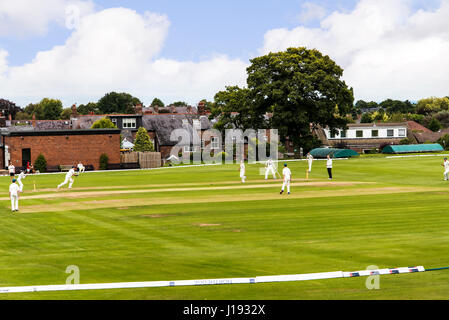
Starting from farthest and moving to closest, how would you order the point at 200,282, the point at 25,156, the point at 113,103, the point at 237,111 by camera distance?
the point at 113,103, the point at 237,111, the point at 25,156, the point at 200,282

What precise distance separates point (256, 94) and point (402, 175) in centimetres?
2925

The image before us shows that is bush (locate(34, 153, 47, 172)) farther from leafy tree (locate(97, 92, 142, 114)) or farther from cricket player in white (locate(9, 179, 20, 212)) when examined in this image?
leafy tree (locate(97, 92, 142, 114))

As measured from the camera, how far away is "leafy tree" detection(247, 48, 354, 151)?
67062 mm

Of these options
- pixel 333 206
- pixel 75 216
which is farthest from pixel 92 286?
pixel 333 206

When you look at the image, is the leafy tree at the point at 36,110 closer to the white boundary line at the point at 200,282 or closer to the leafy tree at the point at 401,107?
the leafy tree at the point at 401,107

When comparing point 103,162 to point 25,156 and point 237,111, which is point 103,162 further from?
point 237,111

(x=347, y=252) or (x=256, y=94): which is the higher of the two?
(x=256, y=94)

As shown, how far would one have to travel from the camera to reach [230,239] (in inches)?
716

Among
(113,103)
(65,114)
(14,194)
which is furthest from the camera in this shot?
(113,103)

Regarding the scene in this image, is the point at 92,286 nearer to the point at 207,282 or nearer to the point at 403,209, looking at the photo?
the point at 207,282

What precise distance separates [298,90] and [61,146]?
28.1m

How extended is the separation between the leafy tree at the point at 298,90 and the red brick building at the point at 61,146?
18.5 m

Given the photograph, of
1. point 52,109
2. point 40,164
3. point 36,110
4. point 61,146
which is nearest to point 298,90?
point 61,146

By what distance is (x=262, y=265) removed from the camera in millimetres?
14484
